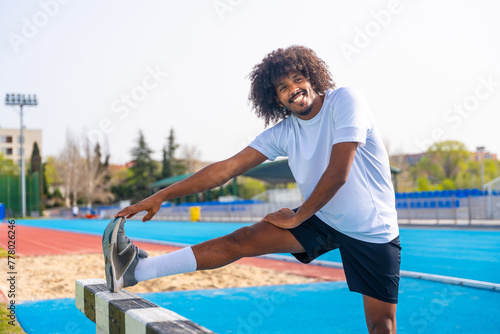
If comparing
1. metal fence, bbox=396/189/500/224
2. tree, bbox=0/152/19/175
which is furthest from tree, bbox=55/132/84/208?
metal fence, bbox=396/189/500/224

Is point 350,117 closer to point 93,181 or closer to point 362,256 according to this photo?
point 362,256

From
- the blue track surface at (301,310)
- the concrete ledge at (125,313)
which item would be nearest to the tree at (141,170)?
the blue track surface at (301,310)

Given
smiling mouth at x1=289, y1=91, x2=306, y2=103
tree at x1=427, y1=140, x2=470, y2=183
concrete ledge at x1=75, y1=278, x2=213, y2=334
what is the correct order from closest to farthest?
concrete ledge at x1=75, y1=278, x2=213, y2=334 < smiling mouth at x1=289, y1=91, x2=306, y2=103 < tree at x1=427, y1=140, x2=470, y2=183

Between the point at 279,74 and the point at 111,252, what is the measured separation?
4.19 ft

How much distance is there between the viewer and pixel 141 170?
2719 inches

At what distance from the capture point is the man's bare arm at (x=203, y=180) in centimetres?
278

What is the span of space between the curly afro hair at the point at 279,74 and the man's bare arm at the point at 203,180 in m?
0.29

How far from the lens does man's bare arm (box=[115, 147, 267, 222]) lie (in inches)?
109

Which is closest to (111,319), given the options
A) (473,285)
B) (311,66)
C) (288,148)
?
(288,148)

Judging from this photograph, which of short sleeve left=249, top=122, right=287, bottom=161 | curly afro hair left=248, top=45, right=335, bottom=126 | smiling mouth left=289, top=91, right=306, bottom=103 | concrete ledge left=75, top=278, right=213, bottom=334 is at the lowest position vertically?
concrete ledge left=75, top=278, right=213, bottom=334

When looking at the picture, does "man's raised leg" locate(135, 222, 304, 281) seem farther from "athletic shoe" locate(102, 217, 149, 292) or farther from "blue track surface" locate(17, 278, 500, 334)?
"blue track surface" locate(17, 278, 500, 334)

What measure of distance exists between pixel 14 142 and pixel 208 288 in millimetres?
110170

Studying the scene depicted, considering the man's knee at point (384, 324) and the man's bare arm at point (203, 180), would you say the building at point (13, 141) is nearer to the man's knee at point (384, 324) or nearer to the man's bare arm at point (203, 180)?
the man's bare arm at point (203, 180)

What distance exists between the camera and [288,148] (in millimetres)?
2938
